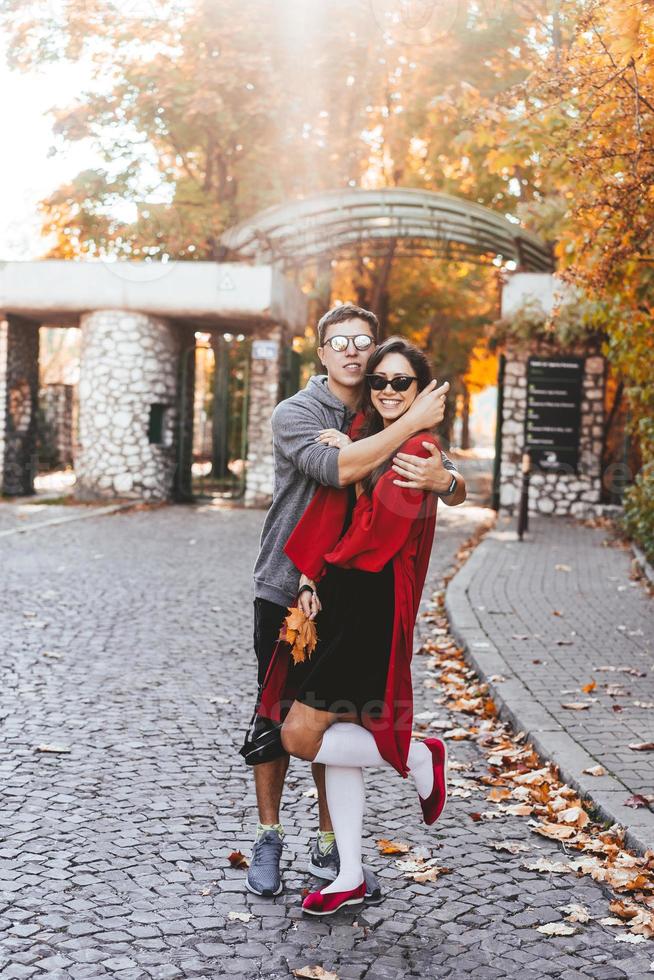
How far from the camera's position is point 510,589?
10.3 meters

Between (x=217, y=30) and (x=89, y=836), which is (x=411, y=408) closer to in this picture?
(x=89, y=836)

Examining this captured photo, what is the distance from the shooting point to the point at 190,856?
396cm

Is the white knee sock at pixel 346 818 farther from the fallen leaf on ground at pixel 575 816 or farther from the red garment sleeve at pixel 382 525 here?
→ the fallen leaf on ground at pixel 575 816

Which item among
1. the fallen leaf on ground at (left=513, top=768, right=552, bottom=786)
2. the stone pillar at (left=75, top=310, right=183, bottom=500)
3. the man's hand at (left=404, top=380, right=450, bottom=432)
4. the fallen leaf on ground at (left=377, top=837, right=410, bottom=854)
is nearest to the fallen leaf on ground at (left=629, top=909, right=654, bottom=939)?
the fallen leaf on ground at (left=377, top=837, right=410, bottom=854)

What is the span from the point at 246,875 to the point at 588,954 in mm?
1170

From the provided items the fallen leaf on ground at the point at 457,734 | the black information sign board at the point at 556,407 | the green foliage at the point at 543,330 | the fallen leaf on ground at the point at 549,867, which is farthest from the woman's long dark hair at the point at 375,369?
the black information sign board at the point at 556,407

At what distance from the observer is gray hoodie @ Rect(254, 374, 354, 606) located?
144 inches

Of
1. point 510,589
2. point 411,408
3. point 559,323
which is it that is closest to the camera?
point 411,408

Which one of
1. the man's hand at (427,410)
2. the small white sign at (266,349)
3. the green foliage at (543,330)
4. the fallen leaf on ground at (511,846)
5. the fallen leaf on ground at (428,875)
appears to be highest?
the green foliage at (543,330)

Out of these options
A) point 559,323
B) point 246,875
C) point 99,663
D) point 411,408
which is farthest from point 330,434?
point 559,323

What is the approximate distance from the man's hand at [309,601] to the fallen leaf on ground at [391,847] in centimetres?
109

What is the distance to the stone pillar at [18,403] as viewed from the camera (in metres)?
20.4

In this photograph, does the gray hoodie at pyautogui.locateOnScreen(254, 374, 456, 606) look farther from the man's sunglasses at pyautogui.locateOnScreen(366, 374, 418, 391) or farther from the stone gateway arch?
the stone gateway arch

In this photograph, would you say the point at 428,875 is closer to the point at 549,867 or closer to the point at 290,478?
the point at 549,867
